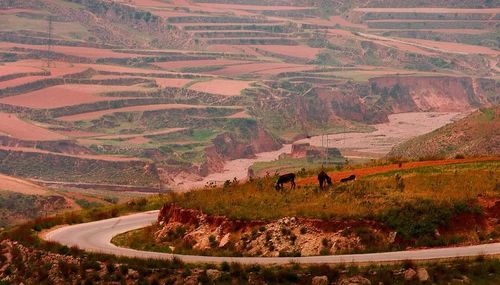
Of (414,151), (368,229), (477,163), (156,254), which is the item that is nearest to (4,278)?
(156,254)

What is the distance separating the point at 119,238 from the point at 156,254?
25.5 feet

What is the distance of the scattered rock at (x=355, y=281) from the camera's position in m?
48.2

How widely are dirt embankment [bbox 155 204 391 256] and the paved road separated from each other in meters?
1.31

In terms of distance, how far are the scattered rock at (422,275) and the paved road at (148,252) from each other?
8.57 ft

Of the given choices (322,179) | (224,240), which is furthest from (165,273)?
(322,179)

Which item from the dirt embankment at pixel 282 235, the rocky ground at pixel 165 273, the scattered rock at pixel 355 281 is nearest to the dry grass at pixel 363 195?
the dirt embankment at pixel 282 235

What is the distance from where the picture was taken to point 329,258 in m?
53.7

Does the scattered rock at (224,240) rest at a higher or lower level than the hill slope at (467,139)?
higher

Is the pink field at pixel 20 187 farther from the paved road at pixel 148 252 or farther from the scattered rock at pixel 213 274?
the scattered rock at pixel 213 274

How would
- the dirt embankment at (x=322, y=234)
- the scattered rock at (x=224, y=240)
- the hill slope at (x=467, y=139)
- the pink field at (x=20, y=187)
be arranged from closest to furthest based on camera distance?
the dirt embankment at (x=322, y=234)
the scattered rock at (x=224, y=240)
the hill slope at (x=467, y=139)
the pink field at (x=20, y=187)

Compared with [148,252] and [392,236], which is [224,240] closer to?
[148,252]

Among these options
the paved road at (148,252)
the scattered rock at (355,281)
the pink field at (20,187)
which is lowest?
the pink field at (20,187)

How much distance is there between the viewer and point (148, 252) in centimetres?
6103

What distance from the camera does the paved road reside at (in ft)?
171
